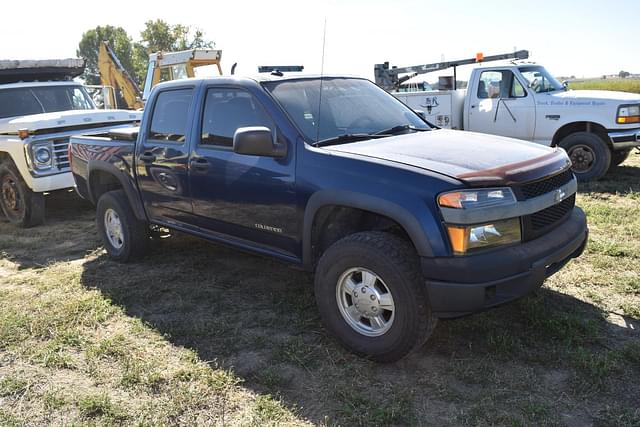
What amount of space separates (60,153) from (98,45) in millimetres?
64378

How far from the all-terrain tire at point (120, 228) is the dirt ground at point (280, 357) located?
12.6 inches

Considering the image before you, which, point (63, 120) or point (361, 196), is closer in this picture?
point (361, 196)

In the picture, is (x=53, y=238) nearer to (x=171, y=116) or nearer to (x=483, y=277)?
(x=171, y=116)

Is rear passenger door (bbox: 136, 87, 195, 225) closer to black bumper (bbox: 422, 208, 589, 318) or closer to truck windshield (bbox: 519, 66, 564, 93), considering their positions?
black bumper (bbox: 422, 208, 589, 318)

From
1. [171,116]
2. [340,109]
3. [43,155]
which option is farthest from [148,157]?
[43,155]

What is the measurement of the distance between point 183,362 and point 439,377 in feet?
5.38

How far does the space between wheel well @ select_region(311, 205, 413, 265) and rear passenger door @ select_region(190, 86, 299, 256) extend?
0.54 feet

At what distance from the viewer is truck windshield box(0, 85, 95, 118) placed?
27.1ft

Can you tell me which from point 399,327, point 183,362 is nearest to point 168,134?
point 183,362

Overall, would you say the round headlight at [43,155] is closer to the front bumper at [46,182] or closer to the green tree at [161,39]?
the front bumper at [46,182]

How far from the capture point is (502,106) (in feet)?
30.9

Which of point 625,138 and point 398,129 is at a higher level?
point 398,129

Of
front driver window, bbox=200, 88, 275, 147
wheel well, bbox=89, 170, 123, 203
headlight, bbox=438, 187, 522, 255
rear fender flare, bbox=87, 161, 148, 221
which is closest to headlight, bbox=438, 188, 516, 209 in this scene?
headlight, bbox=438, 187, 522, 255

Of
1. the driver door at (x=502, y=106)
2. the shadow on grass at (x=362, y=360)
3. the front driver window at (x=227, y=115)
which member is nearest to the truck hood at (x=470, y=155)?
the front driver window at (x=227, y=115)
